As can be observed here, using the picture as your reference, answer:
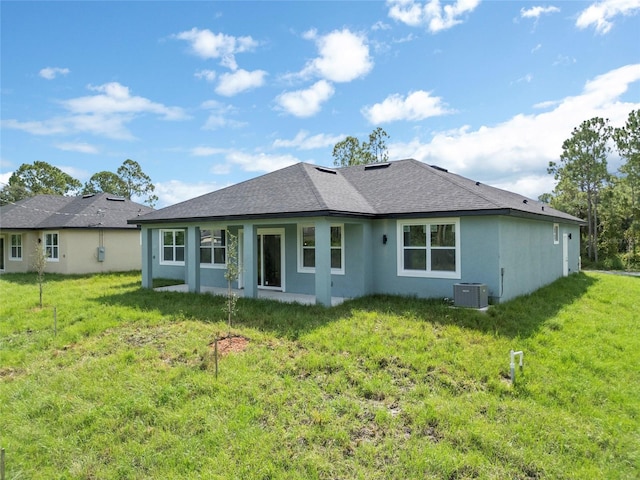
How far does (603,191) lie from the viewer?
95.0 feet

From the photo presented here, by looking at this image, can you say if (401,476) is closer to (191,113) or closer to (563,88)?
(563,88)

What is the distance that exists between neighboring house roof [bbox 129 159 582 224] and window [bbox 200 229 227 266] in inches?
59.9

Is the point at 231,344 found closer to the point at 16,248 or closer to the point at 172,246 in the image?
the point at 172,246

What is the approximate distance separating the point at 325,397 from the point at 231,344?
2.68 meters

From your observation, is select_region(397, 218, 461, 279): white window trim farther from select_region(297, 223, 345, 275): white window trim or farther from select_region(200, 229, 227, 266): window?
select_region(200, 229, 227, 266): window

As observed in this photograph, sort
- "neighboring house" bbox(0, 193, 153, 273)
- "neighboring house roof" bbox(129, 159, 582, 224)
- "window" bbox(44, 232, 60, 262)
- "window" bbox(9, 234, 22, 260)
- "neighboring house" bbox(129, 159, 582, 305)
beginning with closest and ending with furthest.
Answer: "neighboring house" bbox(129, 159, 582, 305), "neighboring house roof" bbox(129, 159, 582, 224), "neighboring house" bbox(0, 193, 153, 273), "window" bbox(44, 232, 60, 262), "window" bbox(9, 234, 22, 260)

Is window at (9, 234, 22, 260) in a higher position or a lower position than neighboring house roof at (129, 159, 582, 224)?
lower

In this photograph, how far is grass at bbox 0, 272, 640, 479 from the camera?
428 centimetres

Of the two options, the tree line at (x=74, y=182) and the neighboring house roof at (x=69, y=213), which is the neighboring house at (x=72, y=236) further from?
the tree line at (x=74, y=182)

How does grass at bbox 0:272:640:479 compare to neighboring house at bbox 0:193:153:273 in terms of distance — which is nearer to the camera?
grass at bbox 0:272:640:479

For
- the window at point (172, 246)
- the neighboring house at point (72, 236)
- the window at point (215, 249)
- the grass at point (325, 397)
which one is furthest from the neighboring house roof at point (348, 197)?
the neighboring house at point (72, 236)

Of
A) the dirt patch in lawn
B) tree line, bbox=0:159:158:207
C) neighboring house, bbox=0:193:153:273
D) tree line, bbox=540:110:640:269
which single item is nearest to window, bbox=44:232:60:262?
neighboring house, bbox=0:193:153:273

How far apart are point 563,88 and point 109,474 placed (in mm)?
15148

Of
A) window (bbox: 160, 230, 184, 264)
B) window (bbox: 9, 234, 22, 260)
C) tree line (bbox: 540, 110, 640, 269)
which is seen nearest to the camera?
window (bbox: 160, 230, 184, 264)
